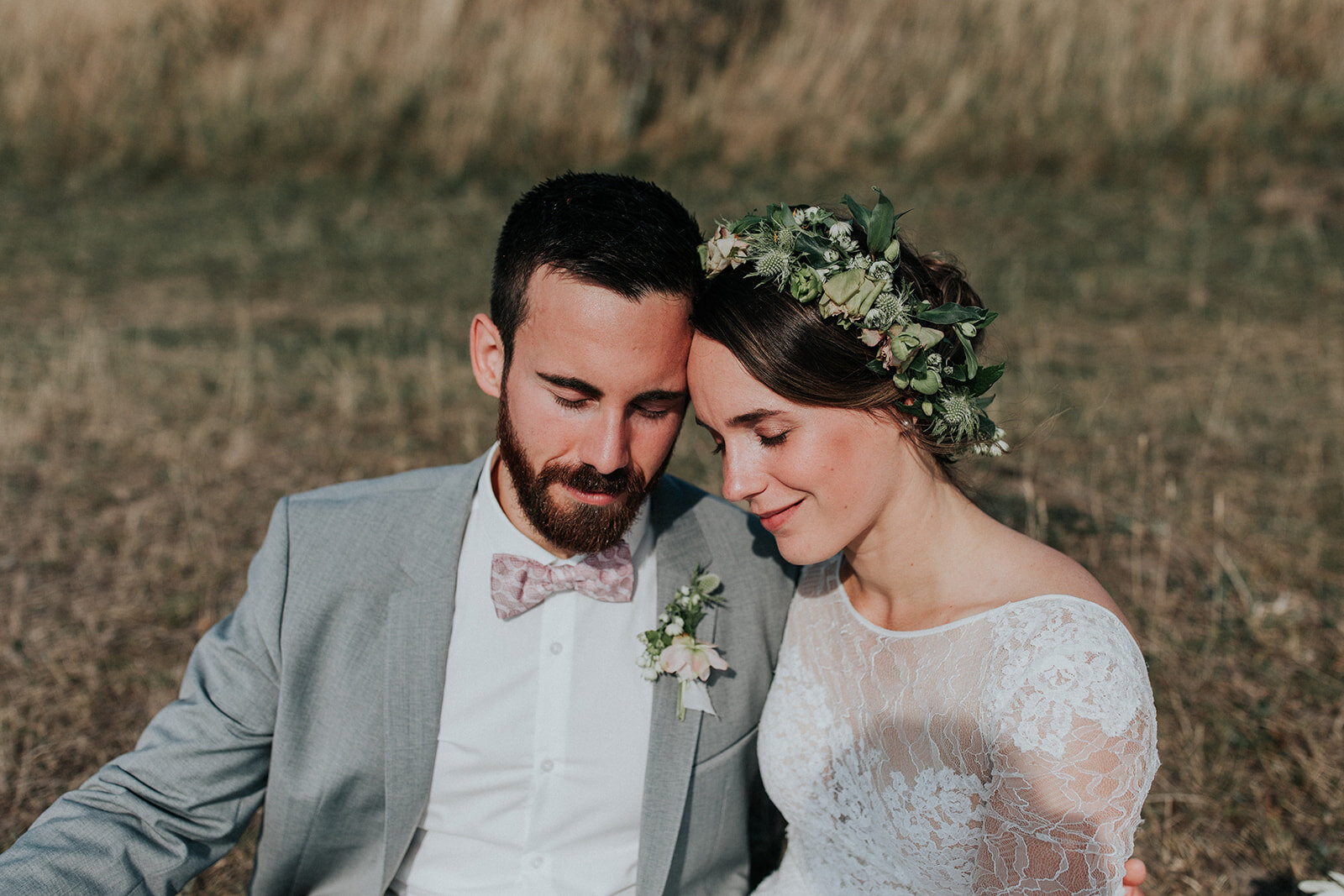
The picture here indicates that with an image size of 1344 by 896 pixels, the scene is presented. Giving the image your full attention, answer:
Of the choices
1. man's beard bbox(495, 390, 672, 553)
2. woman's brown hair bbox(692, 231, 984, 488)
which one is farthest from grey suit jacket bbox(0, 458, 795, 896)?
woman's brown hair bbox(692, 231, 984, 488)

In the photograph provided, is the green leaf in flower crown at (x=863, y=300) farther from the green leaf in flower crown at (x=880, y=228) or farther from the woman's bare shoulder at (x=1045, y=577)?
the woman's bare shoulder at (x=1045, y=577)

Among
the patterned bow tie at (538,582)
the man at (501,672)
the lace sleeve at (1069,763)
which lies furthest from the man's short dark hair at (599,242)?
the lace sleeve at (1069,763)

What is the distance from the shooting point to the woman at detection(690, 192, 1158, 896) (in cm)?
227

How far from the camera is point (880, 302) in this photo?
255 cm

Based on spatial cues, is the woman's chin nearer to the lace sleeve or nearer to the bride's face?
the bride's face

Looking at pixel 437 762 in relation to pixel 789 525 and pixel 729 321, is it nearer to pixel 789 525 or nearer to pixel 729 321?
pixel 789 525

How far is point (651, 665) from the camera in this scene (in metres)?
2.81

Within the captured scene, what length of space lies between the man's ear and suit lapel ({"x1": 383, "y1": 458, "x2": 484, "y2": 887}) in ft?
1.70

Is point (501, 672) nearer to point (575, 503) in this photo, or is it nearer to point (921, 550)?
point (575, 503)

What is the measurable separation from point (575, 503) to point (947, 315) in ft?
3.37

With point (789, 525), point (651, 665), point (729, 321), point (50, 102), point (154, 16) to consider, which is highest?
point (729, 321)

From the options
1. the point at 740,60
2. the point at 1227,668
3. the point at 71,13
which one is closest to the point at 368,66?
the point at 71,13

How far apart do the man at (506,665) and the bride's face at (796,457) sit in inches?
6.5

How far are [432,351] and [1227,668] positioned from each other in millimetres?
5621
